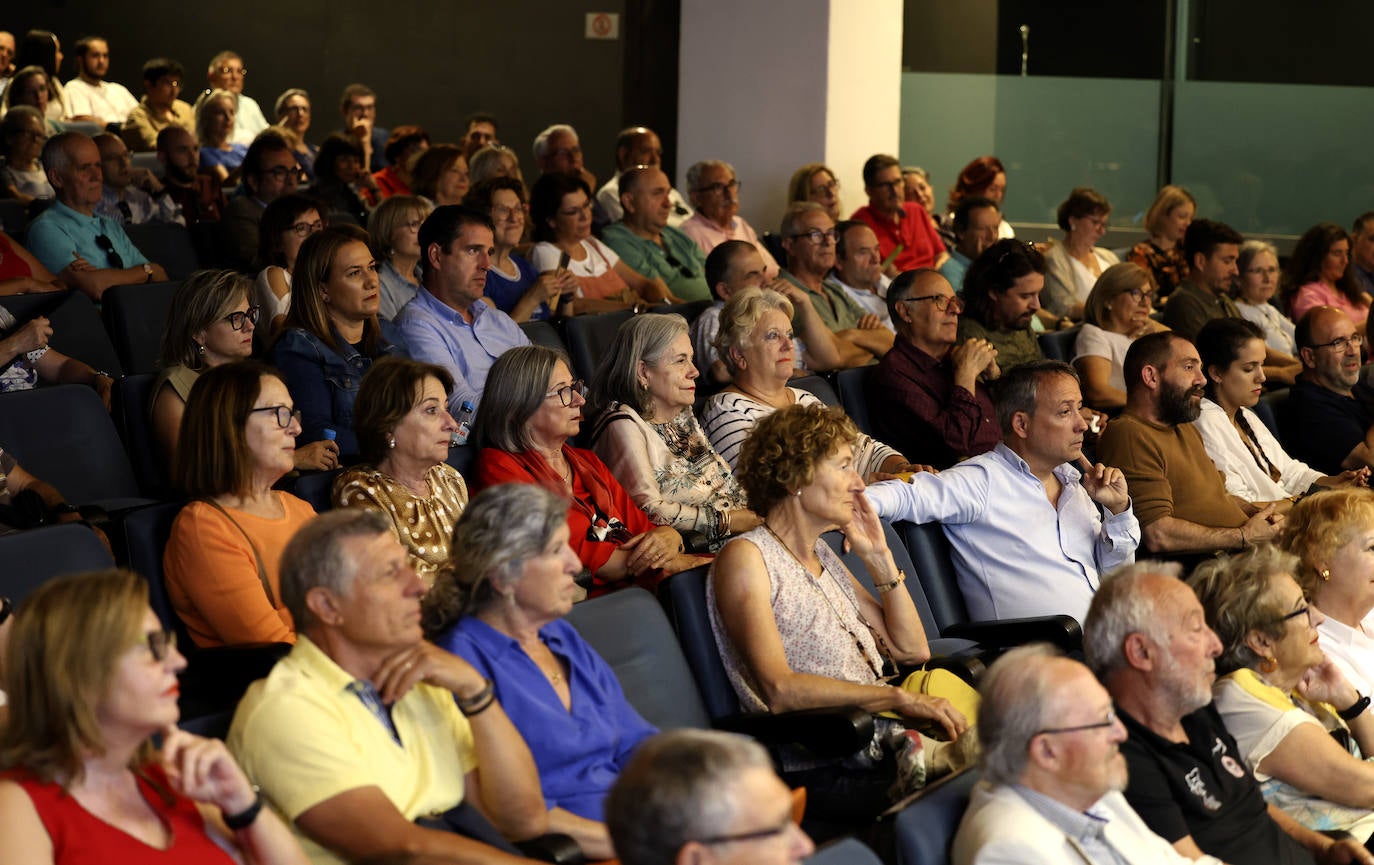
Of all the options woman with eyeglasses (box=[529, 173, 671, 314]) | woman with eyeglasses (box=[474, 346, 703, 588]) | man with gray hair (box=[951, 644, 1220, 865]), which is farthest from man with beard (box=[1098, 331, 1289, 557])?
woman with eyeglasses (box=[529, 173, 671, 314])

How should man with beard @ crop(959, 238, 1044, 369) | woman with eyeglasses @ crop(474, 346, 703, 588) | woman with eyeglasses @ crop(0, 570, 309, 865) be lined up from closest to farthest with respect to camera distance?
woman with eyeglasses @ crop(0, 570, 309, 865)
woman with eyeglasses @ crop(474, 346, 703, 588)
man with beard @ crop(959, 238, 1044, 369)

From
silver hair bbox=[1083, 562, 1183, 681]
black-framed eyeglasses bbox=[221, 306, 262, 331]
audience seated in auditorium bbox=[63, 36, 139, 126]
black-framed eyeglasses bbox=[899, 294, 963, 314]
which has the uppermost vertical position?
audience seated in auditorium bbox=[63, 36, 139, 126]

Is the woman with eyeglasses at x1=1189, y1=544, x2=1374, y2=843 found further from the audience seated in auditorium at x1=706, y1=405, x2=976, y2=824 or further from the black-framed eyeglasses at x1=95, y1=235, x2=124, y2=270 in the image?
the black-framed eyeglasses at x1=95, y1=235, x2=124, y2=270

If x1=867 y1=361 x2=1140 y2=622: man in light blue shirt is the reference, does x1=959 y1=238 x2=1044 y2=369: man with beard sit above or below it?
above

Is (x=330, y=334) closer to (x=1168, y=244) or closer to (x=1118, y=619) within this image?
(x=1118, y=619)

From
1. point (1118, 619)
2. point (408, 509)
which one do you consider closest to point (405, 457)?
point (408, 509)

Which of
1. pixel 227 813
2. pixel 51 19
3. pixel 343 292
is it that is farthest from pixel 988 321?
pixel 51 19

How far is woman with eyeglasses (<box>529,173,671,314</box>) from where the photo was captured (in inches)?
230

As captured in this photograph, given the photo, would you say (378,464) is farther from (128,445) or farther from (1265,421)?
(1265,421)

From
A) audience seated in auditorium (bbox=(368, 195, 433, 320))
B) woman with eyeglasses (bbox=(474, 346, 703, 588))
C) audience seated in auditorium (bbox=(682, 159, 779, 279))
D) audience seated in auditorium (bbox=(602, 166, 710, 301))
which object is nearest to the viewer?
woman with eyeglasses (bbox=(474, 346, 703, 588))

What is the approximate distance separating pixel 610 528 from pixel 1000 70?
626cm

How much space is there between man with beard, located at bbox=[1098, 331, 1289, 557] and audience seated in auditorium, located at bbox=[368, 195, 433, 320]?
229cm

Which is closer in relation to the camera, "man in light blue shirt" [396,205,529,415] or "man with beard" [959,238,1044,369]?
"man in light blue shirt" [396,205,529,415]

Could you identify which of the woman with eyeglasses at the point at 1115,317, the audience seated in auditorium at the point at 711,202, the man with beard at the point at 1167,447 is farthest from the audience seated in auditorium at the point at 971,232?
the man with beard at the point at 1167,447
